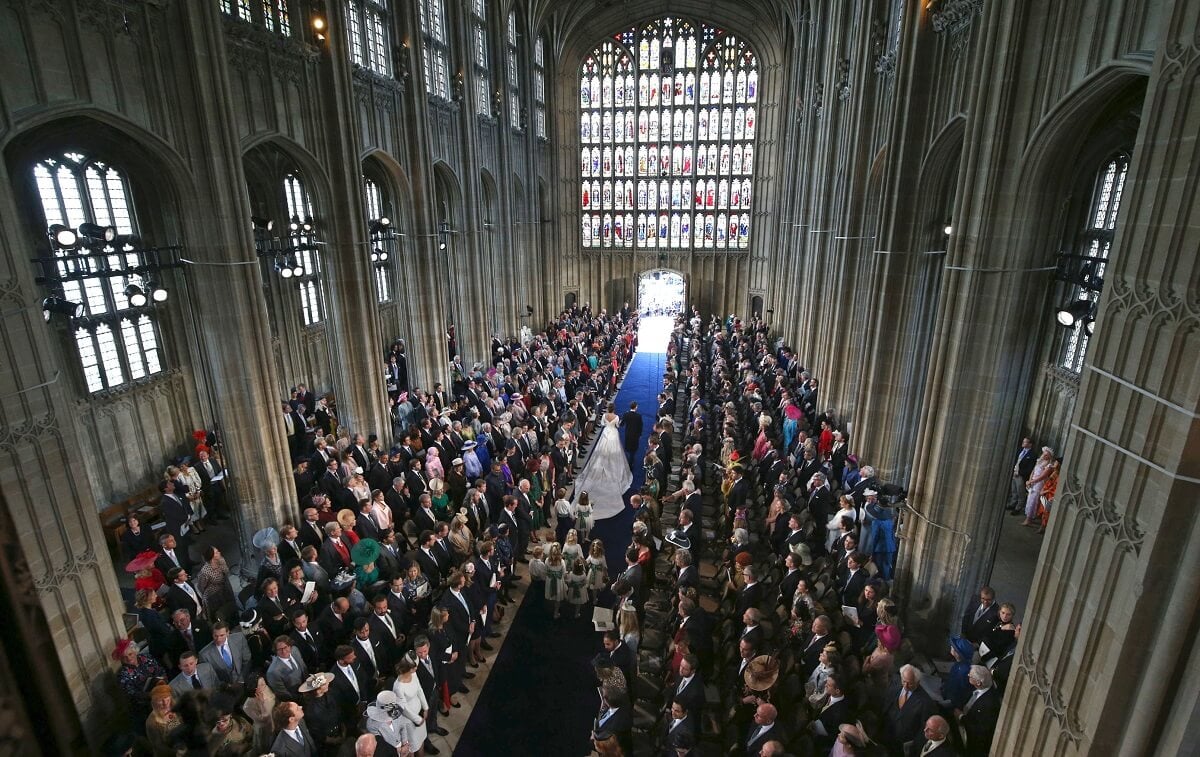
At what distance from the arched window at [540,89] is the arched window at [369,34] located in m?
14.1

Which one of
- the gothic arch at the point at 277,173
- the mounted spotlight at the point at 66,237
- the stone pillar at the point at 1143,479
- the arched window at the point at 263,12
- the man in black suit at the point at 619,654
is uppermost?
the arched window at the point at 263,12

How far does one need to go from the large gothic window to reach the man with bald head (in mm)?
30679

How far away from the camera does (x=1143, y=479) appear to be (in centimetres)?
481

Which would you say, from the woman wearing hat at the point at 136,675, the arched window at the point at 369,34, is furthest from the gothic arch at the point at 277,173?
the woman wearing hat at the point at 136,675

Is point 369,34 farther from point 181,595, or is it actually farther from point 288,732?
point 288,732

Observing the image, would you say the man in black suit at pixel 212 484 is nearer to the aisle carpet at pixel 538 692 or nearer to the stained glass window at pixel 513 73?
the aisle carpet at pixel 538 692

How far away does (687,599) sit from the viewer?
743 centimetres

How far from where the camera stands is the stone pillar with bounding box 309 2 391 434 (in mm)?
13391

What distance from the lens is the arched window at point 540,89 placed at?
30.3m

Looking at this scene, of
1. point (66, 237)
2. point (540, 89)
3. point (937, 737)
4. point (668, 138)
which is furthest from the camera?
point (668, 138)

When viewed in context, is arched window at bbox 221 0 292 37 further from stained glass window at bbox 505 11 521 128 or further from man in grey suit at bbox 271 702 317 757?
stained glass window at bbox 505 11 521 128

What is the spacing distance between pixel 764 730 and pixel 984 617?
338 cm

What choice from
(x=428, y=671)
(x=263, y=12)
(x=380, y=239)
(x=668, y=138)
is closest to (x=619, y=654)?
(x=428, y=671)

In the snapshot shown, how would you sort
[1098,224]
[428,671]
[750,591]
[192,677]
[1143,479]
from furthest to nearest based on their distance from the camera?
[1098,224] → [750,591] → [428,671] → [192,677] → [1143,479]
